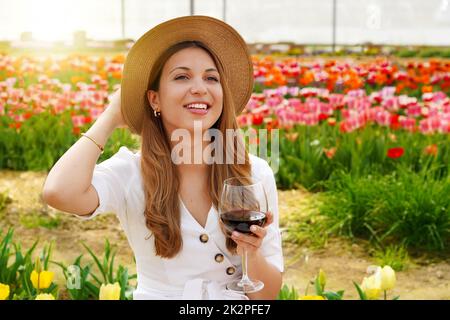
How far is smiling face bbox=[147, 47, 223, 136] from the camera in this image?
1.83 m

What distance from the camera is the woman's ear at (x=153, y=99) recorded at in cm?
194

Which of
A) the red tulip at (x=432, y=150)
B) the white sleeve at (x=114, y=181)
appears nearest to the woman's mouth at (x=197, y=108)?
the white sleeve at (x=114, y=181)

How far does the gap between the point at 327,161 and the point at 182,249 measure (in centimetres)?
264

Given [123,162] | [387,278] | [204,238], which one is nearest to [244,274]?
[204,238]

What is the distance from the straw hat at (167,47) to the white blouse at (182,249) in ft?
0.46

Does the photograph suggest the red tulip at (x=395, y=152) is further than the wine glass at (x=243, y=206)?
Yes

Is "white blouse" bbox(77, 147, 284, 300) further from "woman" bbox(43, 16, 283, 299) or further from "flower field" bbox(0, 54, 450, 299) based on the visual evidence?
"flower field" bbox(0, 54, 450, 299)

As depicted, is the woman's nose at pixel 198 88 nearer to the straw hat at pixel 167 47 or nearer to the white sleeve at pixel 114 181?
the straw hat at pixel 167 47

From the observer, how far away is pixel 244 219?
1681mm

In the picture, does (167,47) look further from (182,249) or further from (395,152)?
(395,152)

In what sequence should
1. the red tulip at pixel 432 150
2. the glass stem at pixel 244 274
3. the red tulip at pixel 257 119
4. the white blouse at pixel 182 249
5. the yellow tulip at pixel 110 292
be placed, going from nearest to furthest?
the glass stem at pixel 244 274 → the white blouse at pixel 182 249 → the yellow tulip at pixel 110 292 → the red tulip at pixel 432 150 → the red tulip at pixel 257 119

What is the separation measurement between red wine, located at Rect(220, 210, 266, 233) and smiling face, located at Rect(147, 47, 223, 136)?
0.89 ft

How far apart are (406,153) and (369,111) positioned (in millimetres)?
534
